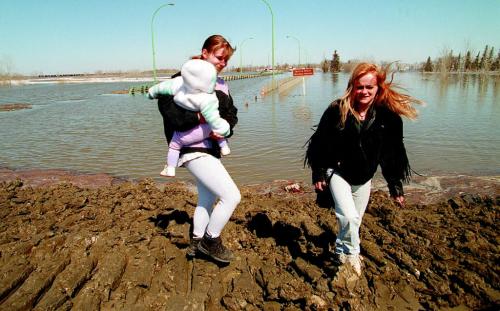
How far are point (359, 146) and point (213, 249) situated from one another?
5.60ft

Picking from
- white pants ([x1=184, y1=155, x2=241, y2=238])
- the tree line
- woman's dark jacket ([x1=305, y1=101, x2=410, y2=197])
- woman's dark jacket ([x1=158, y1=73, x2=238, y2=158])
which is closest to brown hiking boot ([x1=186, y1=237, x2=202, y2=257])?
white pants ([x1=184, y1=155, x2=241, y2=238])

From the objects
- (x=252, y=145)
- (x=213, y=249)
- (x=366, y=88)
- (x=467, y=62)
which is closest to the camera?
(x=366, y=88)

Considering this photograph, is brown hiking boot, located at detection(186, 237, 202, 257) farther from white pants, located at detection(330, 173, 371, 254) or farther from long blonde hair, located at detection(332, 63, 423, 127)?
long blonde hair, located at detection(332, 63, 423, 127)

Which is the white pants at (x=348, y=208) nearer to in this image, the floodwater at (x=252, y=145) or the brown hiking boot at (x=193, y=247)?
the brown hiking boot at (x=193, y=247)

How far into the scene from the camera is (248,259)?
3650 millimetres

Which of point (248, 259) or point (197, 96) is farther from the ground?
point (197, 96)

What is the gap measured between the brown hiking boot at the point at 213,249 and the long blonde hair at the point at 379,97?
1.65 m

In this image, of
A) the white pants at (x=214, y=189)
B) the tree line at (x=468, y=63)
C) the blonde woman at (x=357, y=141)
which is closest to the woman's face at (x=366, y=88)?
the blonde woman at (x=357, y=141)

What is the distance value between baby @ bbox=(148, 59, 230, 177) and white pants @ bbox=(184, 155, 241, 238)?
0.22 m

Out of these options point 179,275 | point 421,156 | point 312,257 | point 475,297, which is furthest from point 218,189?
point 421,156

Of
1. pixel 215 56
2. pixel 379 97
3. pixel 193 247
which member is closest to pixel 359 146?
pixel 379 97

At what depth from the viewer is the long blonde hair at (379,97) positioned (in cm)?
298

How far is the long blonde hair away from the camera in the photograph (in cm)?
298

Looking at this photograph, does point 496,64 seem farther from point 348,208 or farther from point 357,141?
point 348,208
